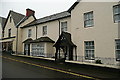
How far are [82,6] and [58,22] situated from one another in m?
5.08

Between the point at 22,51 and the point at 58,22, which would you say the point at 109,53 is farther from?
the point at 22,51

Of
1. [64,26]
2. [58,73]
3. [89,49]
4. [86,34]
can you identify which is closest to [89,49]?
[89,49]

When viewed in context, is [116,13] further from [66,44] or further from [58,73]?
[58,73]

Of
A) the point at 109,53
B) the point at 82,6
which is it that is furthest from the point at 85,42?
the point at 82,6

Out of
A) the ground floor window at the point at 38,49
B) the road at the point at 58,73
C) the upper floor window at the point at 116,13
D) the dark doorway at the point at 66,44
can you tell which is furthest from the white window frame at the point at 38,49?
the upper floor window at the point at 116,13

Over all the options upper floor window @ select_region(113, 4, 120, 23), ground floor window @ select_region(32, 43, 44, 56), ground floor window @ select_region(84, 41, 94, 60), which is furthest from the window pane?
ground floor window @ select_region(32, 43, 44, 56)

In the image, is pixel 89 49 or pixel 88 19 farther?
pixel 88 19

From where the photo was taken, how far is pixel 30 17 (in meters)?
26.4

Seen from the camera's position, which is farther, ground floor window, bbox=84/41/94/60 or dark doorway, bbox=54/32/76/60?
dark doorway, bbox=54/32/76/60

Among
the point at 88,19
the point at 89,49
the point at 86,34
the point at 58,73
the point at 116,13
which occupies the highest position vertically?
the point at 116,13

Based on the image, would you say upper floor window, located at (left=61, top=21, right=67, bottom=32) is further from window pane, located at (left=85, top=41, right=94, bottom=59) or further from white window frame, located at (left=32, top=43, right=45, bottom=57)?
window pane, located at (left=85, top=41, right=94, bottom=59)

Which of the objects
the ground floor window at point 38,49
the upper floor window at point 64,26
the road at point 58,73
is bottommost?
the road at point 58,73

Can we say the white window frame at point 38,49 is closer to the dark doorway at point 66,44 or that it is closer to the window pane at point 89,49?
the dark doorway at point 66,44

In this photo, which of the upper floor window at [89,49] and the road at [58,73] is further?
the upper floor window at [89,49]
